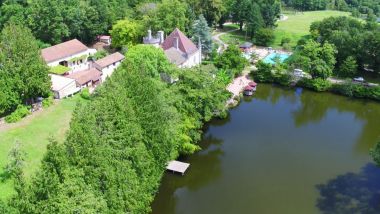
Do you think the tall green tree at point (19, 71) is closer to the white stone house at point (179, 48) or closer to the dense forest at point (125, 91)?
the dense forest at point (125, 91)

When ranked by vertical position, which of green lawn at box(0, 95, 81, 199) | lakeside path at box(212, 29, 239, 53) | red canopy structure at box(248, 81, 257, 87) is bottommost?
green lawn at box(0, 95, 81, 199)

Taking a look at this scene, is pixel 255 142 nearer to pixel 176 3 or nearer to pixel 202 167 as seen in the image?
pixel 202 167

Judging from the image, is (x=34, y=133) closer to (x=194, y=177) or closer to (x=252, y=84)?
(x=194, y=177)

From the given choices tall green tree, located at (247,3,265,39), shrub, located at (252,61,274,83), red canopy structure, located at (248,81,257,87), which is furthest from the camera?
tall green tree, located at (247,3,265,39)

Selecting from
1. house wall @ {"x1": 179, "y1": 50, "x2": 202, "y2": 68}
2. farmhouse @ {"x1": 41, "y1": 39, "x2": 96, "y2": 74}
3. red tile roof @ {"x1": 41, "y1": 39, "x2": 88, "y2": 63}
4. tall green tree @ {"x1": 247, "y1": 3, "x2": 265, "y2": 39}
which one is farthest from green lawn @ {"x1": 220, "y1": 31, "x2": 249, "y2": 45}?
red tile roof @ {"x1": 41, "y1": 39, "x2": 88, "y2": 63}

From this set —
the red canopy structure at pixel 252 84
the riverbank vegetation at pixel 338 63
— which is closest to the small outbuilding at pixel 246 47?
the riverbank vegetation at pixel 338 63

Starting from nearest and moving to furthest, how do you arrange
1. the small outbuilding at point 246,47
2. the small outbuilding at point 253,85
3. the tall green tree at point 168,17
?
the small outbuilding at point 253,85, the tall green tree at point 168,17, the small outbuilding at point 246,47

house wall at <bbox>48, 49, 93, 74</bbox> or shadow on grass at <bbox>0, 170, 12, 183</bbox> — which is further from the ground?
house wall at <bbox>48, 49, 93, 74</bbox>

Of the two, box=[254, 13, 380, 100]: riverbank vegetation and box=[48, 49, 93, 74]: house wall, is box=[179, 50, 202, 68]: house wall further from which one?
box=[48, 49, 93, 74]: house wall
